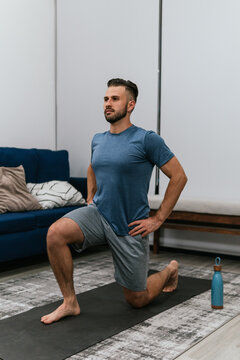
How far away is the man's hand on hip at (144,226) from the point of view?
92.4 inches

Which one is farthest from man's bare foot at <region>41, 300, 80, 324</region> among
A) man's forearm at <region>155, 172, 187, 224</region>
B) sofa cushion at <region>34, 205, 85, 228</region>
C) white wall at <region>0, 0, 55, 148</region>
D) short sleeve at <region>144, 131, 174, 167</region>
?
white wall at <region>0, 0, 55, 148</region>

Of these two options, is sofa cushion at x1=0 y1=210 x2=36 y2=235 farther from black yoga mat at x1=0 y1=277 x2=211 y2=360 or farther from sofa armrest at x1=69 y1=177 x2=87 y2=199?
sofa armrest at x1=69 y1=177 x2=87 y2=199

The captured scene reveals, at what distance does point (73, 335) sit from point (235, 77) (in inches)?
110

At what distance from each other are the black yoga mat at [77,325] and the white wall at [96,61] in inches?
86.7

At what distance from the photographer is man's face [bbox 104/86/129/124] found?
2434mm

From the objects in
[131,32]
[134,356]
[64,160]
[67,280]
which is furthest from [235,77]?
[134,356]

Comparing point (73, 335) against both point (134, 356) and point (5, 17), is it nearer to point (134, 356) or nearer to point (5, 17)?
point (134, 356)

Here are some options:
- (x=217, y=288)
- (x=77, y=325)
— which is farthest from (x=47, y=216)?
(x=217, y=288)

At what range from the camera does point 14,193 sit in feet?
12.4

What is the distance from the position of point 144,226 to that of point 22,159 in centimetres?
217

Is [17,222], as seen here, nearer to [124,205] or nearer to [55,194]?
[55,194]

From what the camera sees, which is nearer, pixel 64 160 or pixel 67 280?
pixel 67 280

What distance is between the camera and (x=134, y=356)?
1.91 meters

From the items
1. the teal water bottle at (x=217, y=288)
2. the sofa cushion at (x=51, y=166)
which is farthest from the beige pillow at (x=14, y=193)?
the teal water bottle at (x=217, y=288)
